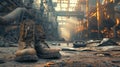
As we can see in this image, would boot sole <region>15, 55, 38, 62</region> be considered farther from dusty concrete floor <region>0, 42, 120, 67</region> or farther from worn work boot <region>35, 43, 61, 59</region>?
worn work boot <region>35, 43, 61, 59</region>

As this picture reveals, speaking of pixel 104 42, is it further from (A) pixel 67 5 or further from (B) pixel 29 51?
(A) pixel 67 5

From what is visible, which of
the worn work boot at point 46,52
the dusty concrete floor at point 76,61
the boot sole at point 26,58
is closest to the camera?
the dusty concrete floor at point 76,61

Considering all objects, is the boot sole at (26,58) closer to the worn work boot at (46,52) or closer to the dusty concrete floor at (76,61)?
the dusty concrete floor at (76,61)

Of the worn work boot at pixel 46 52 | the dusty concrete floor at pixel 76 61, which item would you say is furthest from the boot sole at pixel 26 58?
the worn work boot at pixel 46 52

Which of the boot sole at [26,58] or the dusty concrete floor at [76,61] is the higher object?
the boot sole at [26,58]

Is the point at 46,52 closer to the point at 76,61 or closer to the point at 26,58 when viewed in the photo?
the point at 26,58

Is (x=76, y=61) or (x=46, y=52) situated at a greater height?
(x=46, y=52)

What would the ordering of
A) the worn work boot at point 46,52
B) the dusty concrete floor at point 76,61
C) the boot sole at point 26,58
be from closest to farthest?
the dusty concrete floor at point 76,61
the boot sole at point 26,58
the worn work boot at point 46,52

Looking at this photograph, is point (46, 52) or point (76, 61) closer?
point (76, 61)

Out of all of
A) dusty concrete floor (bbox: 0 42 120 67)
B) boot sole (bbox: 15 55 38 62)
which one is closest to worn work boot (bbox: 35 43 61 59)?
dusty concrete floor (bbox: 0 42 120 67)

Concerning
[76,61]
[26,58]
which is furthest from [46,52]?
[76,61]

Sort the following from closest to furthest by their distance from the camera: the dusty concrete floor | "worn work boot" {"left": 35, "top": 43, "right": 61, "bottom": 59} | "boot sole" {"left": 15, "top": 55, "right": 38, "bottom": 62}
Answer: the dusty concrete floor
"boot sole" {"left": 15, "top": 55, "right": 38, "bottom": 62}
"worn work boot" {"left": 35, "top": 43, "right": 61, "bottom": 59}

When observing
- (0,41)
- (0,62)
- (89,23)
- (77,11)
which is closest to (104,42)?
(0,41)

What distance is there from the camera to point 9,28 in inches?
410
